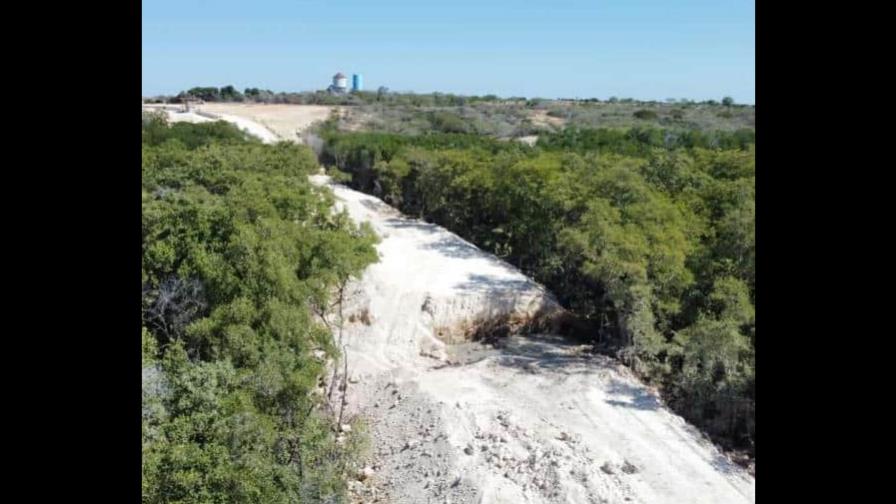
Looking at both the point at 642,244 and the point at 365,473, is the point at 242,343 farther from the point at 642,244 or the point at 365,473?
the point at 642,244

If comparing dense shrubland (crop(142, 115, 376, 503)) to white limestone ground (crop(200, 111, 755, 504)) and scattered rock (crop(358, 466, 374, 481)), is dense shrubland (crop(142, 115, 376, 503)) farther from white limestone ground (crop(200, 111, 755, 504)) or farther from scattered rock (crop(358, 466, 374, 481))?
white limestone ground (crop(200, 111, 755, 504))

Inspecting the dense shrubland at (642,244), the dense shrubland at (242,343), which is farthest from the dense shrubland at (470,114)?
the dense shrubland at (242,343)

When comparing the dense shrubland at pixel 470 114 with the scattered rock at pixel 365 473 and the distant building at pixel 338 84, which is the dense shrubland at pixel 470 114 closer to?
the distant building at pixel 338 84

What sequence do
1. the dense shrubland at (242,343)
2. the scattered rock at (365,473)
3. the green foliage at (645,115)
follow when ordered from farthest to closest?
the green foliage at (645,115), the scattered rock at (365,473), the dense shrubland at (242,343)

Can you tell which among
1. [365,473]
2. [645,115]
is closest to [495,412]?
[365,473]

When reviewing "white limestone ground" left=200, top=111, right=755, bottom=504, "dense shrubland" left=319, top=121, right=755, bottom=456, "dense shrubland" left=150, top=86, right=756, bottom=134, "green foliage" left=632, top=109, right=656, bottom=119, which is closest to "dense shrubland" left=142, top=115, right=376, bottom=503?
"white limestone ground" left=200, top=111, right=755, bottom=504
